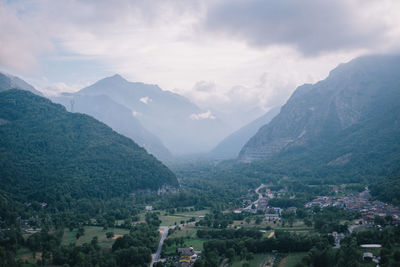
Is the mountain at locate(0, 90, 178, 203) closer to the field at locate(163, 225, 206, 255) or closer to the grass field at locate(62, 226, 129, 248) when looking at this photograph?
the grass field at locate(62, 226, 129, 248)

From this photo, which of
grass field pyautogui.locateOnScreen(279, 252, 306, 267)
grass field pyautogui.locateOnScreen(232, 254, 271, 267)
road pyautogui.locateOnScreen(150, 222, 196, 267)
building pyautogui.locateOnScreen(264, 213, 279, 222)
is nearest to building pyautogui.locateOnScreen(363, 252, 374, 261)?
grass field pyautogui.locateOnScreen(279, 252, 306, 267)

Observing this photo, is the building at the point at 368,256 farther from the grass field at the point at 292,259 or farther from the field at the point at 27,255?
the field at the point at 27,255

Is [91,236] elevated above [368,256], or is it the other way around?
[91,236]

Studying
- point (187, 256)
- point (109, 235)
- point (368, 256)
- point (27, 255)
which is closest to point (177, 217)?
point (109, 235)

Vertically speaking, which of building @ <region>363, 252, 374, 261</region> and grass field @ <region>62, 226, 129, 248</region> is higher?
grass field @ <region>62, 226, 129, 248</region>

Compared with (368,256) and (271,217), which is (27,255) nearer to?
(368,256)

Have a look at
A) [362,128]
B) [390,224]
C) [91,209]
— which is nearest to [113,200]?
[91,209]
